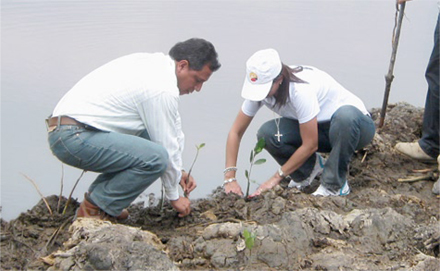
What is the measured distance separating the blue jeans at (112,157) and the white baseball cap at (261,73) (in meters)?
0.56

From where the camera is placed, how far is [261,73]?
282 centimetres

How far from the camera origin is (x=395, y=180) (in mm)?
3502

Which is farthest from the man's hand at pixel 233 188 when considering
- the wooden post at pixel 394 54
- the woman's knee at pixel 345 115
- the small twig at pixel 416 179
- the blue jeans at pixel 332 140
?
the wooden post at pixel 394 54

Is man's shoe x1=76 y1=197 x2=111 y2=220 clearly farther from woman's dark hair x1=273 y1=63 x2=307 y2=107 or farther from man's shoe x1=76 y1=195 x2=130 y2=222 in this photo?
woman's dark hair x1=273 y1=63 x2=307 y2=107

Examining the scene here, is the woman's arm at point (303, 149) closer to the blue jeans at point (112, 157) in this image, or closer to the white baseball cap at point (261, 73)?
the white baseball cap at point (261, 73)

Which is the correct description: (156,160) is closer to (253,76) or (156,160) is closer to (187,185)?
(187,185)

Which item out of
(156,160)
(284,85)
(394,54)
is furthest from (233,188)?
(394,54)

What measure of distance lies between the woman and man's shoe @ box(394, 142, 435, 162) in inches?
20.8

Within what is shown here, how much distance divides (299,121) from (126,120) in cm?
87

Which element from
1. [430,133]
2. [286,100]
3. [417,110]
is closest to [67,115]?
[286,100]

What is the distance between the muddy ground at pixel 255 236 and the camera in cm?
223

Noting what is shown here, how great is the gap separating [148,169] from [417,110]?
2386mm

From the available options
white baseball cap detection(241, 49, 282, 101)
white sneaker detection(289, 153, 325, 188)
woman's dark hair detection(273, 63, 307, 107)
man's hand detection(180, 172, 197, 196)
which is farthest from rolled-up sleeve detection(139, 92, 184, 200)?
white sneaker detection(289, 153, 325, 188)

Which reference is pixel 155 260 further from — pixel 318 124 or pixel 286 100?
pixel 318 124
